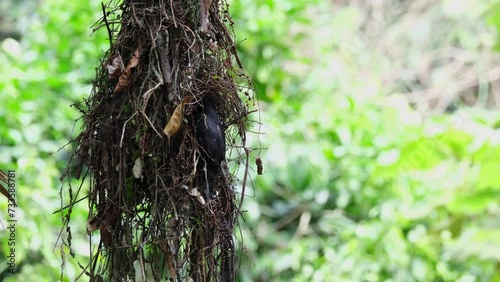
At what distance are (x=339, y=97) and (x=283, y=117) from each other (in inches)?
11.2

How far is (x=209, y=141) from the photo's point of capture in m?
0.84

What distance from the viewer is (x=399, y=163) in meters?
2.52

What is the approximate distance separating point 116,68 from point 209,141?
0.16m

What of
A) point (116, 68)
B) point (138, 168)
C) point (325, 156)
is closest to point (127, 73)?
point (116, 68)

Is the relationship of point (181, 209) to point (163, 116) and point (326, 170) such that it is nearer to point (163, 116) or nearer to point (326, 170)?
point (163, 116)

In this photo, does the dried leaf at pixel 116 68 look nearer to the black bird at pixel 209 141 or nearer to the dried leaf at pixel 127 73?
the dried leaf at pixel 127 73

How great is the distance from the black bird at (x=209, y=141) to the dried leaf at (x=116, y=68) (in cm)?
12

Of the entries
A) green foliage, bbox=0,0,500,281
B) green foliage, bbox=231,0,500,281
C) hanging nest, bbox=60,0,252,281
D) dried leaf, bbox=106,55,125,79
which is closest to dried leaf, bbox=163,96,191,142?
hanging nest, bbox=60,0,252,281

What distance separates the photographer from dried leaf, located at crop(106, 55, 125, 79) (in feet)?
2.78

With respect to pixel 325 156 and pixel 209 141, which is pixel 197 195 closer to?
pixel 209 141

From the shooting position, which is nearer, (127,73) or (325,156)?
(127,73)

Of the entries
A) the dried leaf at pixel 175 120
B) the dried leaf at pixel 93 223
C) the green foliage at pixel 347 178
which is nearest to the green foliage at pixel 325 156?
the green foliage at pixel 347 178

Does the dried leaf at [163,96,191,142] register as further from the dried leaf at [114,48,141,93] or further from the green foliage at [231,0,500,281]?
the green foliage at [231,0,500,281]

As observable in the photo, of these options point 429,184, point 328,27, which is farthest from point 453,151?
point 328,27
